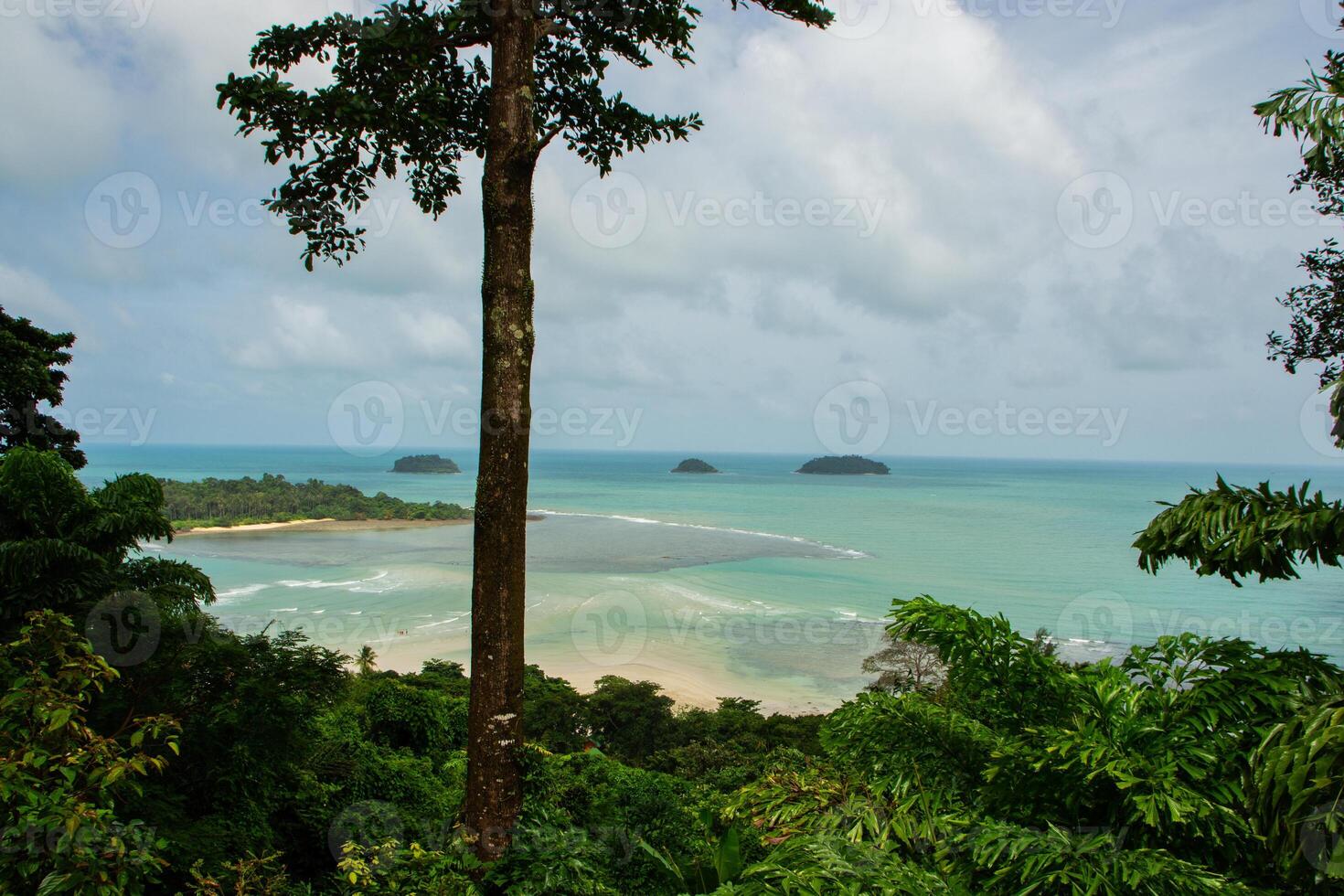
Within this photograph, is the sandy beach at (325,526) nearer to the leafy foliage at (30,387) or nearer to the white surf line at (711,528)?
the white surf line at (711,528)

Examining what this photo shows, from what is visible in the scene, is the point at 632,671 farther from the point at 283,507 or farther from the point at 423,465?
the point at 423,465

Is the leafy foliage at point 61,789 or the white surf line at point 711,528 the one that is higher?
the leafy foliage at point 61,789

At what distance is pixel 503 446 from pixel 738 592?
26.3 meters

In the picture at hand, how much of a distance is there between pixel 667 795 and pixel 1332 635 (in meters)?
31.7

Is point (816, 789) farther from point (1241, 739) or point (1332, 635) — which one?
point (1332, 635)

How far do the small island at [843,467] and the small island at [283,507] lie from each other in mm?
91572

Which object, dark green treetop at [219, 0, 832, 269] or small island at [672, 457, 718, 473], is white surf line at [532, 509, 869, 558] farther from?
small island at [672, 457, 718, 473]

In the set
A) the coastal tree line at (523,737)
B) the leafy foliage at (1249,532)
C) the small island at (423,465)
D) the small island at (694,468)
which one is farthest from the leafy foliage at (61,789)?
the small island at (694,468)
